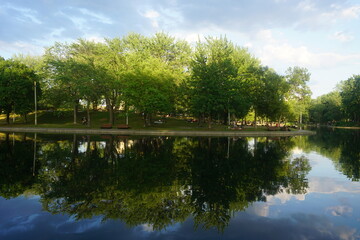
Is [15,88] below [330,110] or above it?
above

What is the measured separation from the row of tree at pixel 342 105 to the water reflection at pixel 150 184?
92.5 meters

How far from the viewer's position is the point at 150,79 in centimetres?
4566

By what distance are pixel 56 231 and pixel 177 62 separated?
5883 cm

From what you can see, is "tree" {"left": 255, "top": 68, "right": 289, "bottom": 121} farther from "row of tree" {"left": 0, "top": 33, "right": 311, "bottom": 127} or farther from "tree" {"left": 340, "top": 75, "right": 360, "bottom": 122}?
"tree" {"left": 340, "top": 75, "right": 360, "bottom": 122}

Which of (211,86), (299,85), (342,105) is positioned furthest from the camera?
(342,105)

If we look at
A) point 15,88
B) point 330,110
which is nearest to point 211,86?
point 15,88

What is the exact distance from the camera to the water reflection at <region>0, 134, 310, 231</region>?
8.27m

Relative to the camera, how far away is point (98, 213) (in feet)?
26.4

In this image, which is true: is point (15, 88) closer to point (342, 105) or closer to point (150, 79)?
point (150, 79)

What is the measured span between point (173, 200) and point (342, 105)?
112 m

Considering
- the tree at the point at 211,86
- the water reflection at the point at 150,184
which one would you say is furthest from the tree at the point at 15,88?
the water reflection at the point at 150,184

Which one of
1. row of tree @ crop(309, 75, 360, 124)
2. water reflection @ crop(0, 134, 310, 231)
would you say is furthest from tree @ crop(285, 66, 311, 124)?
water reflection @ crop(0, 134, 310, 231)

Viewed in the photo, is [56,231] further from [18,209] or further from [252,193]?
[252,193]

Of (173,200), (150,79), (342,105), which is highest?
(150,79)
